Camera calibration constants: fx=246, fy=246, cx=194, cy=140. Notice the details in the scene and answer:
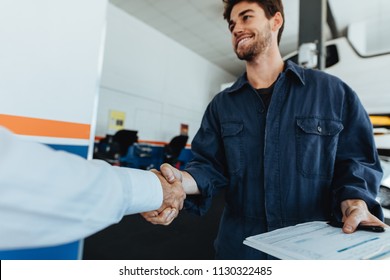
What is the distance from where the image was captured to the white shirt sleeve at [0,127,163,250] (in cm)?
33

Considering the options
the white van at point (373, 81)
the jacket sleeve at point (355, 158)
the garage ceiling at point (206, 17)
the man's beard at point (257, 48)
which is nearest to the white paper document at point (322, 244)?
the jacket sleeve at point (355, 158)

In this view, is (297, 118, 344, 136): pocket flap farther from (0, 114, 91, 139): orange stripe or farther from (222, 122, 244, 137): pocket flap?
(0, 114, 91, 139): orange stripe

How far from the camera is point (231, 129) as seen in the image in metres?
0.97

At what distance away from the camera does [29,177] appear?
34 centimetres

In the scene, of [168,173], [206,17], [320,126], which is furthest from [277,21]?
[206,17]

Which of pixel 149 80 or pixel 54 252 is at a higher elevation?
pixel 149 80

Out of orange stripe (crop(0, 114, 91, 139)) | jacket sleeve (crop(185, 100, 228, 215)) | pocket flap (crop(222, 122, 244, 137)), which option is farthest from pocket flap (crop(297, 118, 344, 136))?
orange stripe (crop(0, 114, 91, 139))

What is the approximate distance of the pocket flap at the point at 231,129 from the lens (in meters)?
0.95

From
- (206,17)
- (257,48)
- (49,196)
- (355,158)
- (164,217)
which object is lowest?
(164,217)

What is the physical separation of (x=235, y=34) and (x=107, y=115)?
435cm

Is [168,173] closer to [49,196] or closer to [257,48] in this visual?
[49,196]

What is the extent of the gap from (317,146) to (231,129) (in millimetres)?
310

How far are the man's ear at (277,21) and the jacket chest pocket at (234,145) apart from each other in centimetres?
49

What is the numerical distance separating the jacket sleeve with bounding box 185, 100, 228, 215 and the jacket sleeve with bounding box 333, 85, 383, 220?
15.5 inches
